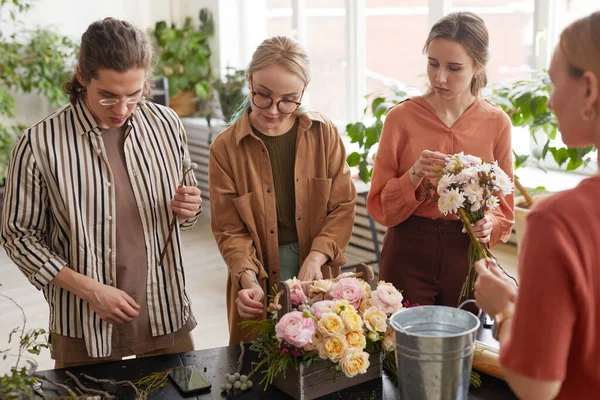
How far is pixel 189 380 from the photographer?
1.86 metres

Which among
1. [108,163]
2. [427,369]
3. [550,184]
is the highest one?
[108,163]

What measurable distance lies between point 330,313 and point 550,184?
9.80 feet

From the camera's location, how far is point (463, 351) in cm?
153

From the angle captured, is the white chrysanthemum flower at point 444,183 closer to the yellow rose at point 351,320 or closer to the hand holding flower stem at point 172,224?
the yellow rose at point 351,320

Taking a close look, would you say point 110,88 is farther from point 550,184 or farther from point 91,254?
point 550,184

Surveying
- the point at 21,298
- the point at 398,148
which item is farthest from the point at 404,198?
the point at 21,298

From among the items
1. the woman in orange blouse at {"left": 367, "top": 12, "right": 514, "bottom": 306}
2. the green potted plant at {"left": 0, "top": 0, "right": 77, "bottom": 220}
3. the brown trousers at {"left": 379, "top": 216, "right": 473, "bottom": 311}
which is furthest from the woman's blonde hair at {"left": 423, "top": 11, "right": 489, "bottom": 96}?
the green potted plant at {"left": 0, "top": 0, "right": 77, "bottom": 220}

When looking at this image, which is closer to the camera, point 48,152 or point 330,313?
point 330,313

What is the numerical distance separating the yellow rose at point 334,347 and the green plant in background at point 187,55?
5.13 meters

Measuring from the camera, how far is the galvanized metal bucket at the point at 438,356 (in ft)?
4.92

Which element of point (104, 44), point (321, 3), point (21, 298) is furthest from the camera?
point (321, 3)

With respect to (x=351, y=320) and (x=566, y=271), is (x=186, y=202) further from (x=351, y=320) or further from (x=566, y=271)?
(x=566, y=271)

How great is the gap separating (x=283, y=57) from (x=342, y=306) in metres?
0.86

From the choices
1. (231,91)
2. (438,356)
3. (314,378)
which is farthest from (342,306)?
(231,91)
